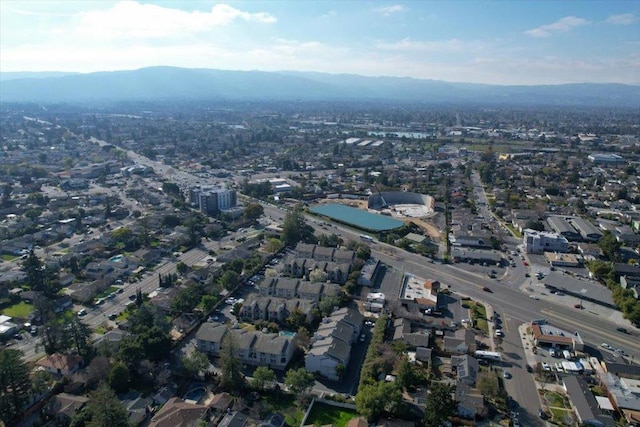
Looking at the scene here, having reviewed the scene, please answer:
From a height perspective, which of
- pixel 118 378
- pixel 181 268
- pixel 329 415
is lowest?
pixel 181 268

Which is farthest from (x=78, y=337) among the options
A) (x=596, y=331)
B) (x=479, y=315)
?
(x=596, y=331)

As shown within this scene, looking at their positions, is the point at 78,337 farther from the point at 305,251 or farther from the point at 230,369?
the point at 305,251

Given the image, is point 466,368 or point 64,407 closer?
point 64,407

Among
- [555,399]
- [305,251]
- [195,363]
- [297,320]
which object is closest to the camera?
[555,399]

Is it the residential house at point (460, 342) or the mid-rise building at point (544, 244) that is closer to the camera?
the residential house at point (460, 342)

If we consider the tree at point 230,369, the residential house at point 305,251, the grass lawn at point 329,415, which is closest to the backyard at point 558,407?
A: the grass lawn at point 329,415

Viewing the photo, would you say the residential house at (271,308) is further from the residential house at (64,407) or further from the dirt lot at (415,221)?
the dirt lot at (415,221)
